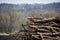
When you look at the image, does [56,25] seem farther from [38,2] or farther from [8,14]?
[8,14]

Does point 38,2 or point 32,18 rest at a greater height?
point 38,2

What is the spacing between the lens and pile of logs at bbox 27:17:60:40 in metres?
1.95

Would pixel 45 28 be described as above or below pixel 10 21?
below

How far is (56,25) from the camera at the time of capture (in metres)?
1.98

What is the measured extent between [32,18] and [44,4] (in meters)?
0.25

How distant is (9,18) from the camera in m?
2.02

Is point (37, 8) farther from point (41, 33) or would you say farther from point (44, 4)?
point (41, 33)

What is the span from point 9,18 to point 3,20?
8cm

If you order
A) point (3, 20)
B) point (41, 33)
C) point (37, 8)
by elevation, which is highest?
point (37, 8)

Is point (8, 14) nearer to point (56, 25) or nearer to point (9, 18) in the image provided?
point (9, 18)

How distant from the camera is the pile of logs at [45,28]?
195 centimetres

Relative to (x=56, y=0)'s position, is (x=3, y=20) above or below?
below

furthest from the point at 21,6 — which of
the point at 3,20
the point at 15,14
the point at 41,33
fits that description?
the point at 41,33

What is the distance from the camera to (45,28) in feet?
→ 6.50
